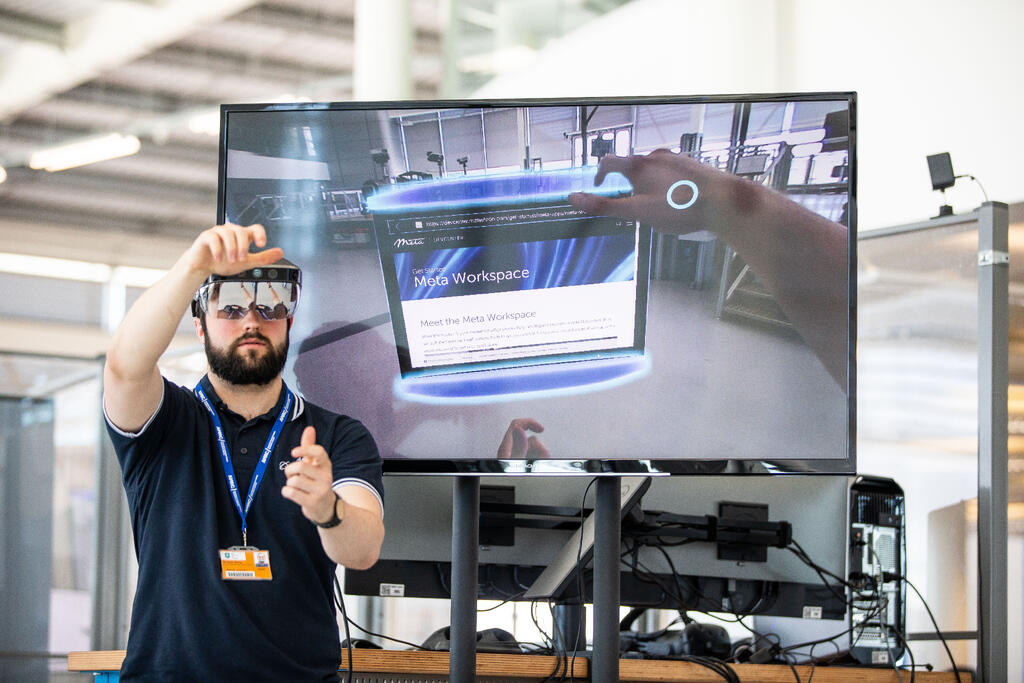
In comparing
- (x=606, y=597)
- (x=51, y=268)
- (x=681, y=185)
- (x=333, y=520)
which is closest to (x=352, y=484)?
(x=333, y=520)

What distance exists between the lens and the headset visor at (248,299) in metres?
1.74

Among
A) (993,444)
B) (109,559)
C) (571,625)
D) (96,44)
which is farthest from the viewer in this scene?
(96,44)

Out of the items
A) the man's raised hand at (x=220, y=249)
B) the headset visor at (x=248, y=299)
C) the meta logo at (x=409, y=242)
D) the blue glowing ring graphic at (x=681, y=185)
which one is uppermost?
the blue glowing ring graphic at (x=681, y=185)

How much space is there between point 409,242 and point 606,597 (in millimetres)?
771

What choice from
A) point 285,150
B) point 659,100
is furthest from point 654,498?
point 285,150

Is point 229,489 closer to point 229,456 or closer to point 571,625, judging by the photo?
point 229,456

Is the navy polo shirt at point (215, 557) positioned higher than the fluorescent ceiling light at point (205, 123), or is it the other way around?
the fluorescent ceiling light at point (205, 123)

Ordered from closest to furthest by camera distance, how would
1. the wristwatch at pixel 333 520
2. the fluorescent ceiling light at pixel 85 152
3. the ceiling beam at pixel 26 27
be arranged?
the wristwatch at pixel 333 520, the ceiling beam at pixel 26 27, the fluorescent ceiling light at pixel 85 152

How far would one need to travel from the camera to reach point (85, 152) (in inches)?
313

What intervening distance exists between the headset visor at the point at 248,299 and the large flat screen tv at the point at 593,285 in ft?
0.87

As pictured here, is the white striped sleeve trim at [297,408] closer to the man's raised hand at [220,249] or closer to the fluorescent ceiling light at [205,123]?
the man's raised hand at [220,249]

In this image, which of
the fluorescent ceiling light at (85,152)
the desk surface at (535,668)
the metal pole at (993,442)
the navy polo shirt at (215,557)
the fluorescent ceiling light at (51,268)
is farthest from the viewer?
the fluorescent ceiling light at (85,152)

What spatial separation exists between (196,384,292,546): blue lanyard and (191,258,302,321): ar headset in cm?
14

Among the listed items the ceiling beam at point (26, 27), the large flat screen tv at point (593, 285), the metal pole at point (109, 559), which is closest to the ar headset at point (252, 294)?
the large flat screen tv at point (593, 285)
